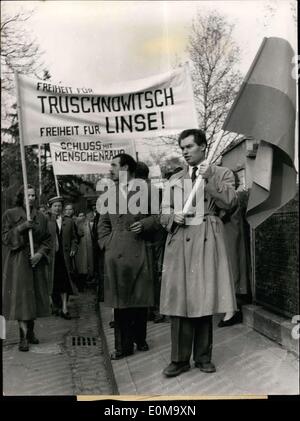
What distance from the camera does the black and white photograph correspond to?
4.43 meters

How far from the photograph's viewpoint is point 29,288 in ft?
20.3

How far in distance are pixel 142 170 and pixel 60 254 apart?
2732mm

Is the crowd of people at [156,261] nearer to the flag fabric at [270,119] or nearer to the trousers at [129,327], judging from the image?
the trousers at [129,327]

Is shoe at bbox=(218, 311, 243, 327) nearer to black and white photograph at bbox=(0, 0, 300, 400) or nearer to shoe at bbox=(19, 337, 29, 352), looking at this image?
black and white photograph at bbox=(0, 0, 300, 400)

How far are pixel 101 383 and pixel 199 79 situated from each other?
268 cm

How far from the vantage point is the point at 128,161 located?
5.30 m

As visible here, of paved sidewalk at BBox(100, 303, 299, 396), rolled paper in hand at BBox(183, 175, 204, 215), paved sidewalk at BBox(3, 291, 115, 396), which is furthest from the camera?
paved sidewalk at BBox(3, 291, 115, 396)

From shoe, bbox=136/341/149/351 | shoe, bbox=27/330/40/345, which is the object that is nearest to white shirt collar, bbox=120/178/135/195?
shoe, bbox=136/341/149/351

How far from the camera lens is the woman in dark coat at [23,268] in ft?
19.7

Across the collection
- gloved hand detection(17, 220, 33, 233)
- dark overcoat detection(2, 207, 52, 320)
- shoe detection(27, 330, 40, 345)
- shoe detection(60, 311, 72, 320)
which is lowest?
shoe detection(60, 311, 72, 320)

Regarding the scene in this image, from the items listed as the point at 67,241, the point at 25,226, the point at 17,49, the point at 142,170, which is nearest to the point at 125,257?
the point at 142,170

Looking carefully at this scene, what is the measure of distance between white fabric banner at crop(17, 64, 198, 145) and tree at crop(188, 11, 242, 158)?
30 cm
